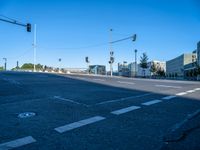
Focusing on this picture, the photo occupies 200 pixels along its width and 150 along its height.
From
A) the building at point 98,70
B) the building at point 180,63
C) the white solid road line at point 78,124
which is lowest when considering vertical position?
the white solid road line at point 78,124

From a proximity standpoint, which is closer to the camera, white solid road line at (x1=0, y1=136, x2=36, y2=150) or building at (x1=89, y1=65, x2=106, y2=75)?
white solid road line at (x1=0, y1=136, x2=36, y2=150)

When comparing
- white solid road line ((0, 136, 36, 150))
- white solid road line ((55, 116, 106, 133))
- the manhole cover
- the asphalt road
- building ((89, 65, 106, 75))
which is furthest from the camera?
building ((89, 65, 106, 75))

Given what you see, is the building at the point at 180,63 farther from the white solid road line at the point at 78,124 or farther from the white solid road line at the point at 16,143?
the white solid road line at the point at 16,143

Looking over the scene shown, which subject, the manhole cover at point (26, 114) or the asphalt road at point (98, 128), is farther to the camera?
the manhole cover at point (26, 114)

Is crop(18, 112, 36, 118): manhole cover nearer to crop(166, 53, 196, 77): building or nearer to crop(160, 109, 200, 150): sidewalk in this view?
crop(160, 109, 200, 150): sidewalk

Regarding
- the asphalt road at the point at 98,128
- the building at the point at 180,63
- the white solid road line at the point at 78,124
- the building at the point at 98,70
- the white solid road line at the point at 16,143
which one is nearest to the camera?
the white solid road line at the point at 16,143

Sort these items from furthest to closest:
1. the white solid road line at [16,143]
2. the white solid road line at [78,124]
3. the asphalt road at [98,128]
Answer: the white solid road line at [78,124]
the asphalt road at [98,128]
the white solid road line at [16,143]

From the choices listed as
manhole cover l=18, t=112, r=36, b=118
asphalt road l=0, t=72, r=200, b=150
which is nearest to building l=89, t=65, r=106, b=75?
asphalt road l=0, t=72, r=200, b=150

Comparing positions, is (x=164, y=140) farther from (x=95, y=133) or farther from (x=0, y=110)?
(x=0, y=110)

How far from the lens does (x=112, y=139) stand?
14.7 feet

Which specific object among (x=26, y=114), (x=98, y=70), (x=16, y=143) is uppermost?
(x=98, y=70)

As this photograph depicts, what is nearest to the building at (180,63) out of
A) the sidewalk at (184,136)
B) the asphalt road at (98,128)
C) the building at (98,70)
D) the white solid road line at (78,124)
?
the building at (98,70)

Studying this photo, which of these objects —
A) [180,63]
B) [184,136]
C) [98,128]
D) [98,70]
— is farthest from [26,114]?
[180,63]

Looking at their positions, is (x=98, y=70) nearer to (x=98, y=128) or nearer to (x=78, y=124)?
(x=78, y=124)
